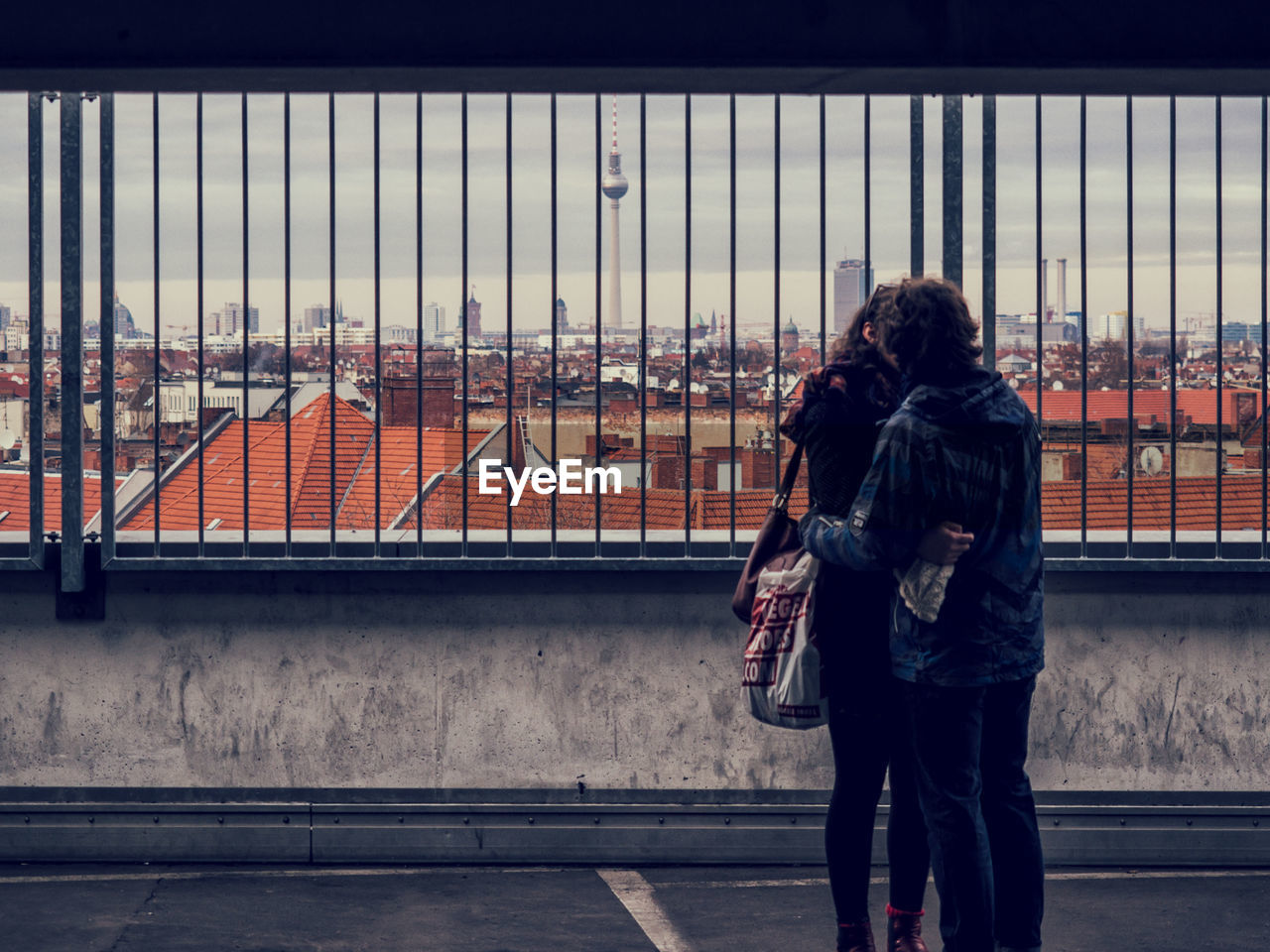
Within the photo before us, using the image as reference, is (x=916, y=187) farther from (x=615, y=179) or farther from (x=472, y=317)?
(x=472, y=317)

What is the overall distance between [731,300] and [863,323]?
1.18 m

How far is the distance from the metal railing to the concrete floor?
956mm

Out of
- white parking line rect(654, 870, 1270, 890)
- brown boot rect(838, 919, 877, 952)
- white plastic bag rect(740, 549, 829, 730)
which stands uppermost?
white plastic bag rect(740, 549, 829, 730)

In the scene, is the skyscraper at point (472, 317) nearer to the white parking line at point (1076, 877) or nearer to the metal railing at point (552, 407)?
the metal railing at point (552, 407)

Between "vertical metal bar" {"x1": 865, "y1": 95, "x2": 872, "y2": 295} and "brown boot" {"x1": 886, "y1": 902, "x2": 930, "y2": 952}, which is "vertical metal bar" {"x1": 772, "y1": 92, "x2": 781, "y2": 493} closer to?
"vertical metal bar" {"x1": 865, "y1": 95, "x2": 872, "y2": 295}

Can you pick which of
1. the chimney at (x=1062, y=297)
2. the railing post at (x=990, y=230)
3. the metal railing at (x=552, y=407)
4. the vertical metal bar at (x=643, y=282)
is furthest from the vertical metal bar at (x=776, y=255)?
the chimney at (x=1062, y=297)

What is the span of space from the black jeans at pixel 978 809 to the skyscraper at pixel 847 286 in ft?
5.21

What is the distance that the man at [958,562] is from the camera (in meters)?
3.61

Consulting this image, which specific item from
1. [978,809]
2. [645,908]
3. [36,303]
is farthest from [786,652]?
[36,303]

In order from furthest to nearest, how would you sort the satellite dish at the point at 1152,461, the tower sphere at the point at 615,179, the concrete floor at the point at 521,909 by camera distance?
the satellite dish at the point at 1152,461 < the tower sphere at the point at 615,179 < the concrete floor at the point at 521,909

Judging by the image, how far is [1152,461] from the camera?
5.01 meters

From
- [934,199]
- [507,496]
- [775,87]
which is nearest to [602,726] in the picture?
[507,496]

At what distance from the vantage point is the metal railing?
492 cm

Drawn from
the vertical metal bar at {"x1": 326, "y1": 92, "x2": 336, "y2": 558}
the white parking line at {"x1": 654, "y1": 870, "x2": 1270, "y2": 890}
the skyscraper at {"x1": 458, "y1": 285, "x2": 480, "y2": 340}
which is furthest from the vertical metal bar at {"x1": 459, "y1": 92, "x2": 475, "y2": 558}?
the white parking line at {"x1": 654, "y1": 870, "x2": 1270, "y2": 890}
